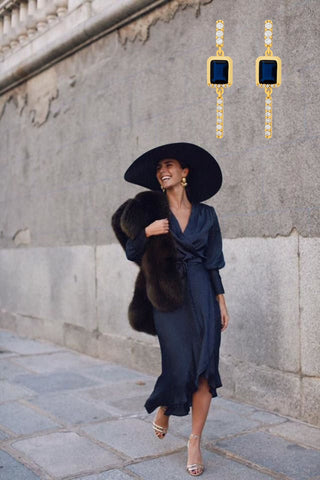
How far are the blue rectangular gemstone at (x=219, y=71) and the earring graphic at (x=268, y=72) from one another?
1.09 ft

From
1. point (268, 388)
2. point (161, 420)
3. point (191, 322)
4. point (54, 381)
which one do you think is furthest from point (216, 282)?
point (54, 381)

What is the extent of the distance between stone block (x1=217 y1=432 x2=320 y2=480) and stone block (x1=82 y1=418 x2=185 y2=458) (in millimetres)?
326

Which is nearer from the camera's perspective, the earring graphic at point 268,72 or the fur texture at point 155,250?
the fur texture at point 155,250

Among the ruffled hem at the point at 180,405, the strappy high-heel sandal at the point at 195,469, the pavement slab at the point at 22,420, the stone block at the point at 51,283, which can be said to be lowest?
the pavement slab at the point at 22,420

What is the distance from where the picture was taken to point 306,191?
427 cm

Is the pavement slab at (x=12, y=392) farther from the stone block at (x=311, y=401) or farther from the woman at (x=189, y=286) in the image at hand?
the stone block at (x=311, y=401)

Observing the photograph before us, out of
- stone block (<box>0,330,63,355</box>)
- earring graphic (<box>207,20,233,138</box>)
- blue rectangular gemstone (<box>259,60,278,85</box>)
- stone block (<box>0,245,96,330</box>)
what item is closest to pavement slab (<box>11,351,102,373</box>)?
stone block (<box>0,330,63,355</box>)

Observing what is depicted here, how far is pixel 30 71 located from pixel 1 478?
5.81m

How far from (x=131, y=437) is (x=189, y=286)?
109cm

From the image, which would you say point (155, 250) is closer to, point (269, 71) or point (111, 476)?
point (111, 476)

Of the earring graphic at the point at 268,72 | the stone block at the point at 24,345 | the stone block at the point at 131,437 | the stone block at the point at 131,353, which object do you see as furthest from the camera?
the stone block at the point at 24,345

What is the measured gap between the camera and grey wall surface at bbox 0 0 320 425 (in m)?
4.32

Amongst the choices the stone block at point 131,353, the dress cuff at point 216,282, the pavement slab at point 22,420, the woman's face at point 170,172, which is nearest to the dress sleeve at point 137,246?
the woman's face at point 170,172

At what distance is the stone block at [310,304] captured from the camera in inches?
165
